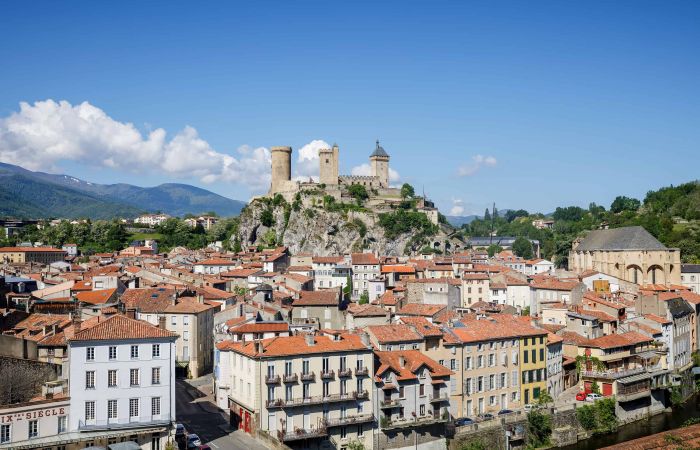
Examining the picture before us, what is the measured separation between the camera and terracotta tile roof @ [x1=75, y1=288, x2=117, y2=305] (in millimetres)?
Result: 60272

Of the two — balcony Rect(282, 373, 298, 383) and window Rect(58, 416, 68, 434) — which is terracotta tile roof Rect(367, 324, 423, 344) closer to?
balcony Rect(282, 373, 298, 383)

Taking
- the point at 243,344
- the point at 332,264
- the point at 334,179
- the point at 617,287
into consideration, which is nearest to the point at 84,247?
the point at 334,179

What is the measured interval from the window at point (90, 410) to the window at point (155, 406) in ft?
10.1

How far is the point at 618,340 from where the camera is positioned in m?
61.3

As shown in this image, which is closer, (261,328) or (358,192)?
(261,328)

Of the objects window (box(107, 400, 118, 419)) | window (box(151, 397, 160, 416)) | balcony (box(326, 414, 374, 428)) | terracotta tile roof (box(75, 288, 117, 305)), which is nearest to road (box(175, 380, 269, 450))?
window (box(151, 397, 160, 416))

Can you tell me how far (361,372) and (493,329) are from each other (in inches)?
566

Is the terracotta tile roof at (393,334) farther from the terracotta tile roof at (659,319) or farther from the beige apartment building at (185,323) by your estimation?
the terracotta tile roof at (659,319)

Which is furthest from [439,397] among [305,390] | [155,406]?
[155,406]

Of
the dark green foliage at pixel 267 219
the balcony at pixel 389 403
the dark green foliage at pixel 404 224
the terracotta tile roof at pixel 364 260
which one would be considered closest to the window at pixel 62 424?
the balcony at pixel 389 403

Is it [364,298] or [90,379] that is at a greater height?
[90,379]

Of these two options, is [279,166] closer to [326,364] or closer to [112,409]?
[326,364]

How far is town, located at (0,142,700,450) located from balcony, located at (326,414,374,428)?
0.32 feet

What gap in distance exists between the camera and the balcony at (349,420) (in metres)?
43.8
